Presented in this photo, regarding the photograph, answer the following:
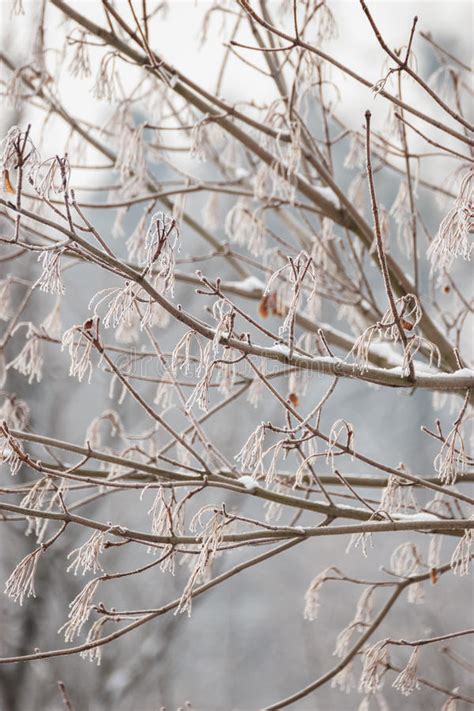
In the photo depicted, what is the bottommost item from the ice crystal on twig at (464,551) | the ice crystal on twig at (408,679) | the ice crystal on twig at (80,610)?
the ice crystal on twig at (408,679)

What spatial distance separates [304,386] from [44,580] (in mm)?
3837

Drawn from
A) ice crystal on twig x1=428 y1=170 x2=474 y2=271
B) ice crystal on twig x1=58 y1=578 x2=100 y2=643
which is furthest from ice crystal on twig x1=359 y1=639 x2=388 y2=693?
ice crystal on twig x1=428 y1=170 x2=474 y2=271

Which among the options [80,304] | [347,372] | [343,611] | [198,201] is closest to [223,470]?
[347,372]

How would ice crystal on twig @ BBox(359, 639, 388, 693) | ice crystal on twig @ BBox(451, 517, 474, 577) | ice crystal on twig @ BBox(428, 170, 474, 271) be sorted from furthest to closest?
ice crystal on twig @ BBox(359, 639, 388, 693)
ice crystal on twig @ BBox(451, 517, 474, 577)
ice crystal on twig @ BBox(428, 170, 474, 271)

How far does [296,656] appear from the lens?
6957 millimetres

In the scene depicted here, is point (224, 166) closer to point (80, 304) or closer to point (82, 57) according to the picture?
point (82, 57)

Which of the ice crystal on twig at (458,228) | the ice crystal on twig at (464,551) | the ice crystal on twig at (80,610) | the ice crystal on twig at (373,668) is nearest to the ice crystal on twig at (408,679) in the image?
the ice crystal on twig at (373,668)

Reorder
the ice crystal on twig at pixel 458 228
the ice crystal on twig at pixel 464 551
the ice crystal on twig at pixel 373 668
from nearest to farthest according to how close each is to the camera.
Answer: the ice crystal on twig at pixel 458 228 → the ice crystal on twig at pixel 464 551 → the ice crystal on twig at pixel 373 668

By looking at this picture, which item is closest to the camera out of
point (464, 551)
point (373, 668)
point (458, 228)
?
point (458, 228)

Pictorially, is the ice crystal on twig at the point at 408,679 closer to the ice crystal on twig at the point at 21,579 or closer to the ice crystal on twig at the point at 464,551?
the ice crystal on twig at the point at 464,551

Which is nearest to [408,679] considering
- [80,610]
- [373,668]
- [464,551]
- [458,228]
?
[373,668]


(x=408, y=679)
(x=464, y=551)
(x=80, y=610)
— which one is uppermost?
(x=464, y=551)

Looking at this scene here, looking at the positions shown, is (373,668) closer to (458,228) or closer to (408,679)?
(408,679)

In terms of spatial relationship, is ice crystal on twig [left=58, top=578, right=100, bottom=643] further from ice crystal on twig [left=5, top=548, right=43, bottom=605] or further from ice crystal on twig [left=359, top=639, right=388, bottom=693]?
ice crystal on twig [left=359, top=639, right=388, bottom=693]
